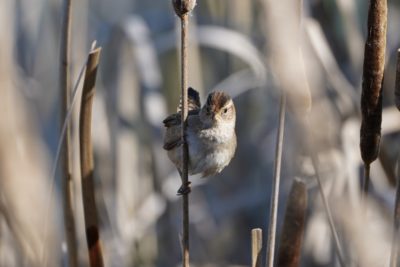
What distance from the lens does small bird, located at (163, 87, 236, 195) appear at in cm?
167

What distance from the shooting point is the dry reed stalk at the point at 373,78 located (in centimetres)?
108

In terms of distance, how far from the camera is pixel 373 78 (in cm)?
112

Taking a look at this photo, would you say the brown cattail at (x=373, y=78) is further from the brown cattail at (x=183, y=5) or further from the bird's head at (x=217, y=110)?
the bird's head at (x=217, y=110)

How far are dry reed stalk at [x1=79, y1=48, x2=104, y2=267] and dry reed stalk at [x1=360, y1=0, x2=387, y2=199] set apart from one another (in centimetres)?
49

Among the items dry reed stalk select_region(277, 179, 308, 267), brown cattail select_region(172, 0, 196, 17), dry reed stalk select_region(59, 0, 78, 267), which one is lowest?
dry reed stalk select_region(277, 179, 308, 267)

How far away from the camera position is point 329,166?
2266 millimetres

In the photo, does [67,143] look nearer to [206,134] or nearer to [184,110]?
[184,110]

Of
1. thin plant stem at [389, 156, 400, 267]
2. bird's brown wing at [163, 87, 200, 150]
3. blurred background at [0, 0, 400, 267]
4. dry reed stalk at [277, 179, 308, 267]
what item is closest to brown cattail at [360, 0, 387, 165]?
thin plant stem at [389, 156, 400, 267]

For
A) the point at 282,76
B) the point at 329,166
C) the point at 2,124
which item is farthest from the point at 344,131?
the point at 282,76

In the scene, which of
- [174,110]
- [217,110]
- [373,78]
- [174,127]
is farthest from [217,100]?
[174,110]

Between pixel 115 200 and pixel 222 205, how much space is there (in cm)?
43

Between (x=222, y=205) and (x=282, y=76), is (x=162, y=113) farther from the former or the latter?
(x=282, y=76)

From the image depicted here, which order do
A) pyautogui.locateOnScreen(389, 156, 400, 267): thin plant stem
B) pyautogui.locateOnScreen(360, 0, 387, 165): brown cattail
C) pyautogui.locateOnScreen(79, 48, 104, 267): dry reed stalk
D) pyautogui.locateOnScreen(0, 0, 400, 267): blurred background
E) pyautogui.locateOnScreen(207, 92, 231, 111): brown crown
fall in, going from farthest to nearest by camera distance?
pyautogui.locateOnScreen(0, 0, 400, 267): blurred background < pyautogui.locateOnScreen(207, 92, 231, 111): brown crown < pyautogui.locateOnScreen(79, 48, 104, 267): dry reed stalk < pyautogui.locateOnScreen(389, 156, 400, 267): thin plant stem < pyautogui.locateOnScreen(360, 0, 387, 165): brown cattail

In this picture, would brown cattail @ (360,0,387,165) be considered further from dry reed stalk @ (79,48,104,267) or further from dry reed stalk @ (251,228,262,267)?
dry reed stalk @ (79,48,104,267)
